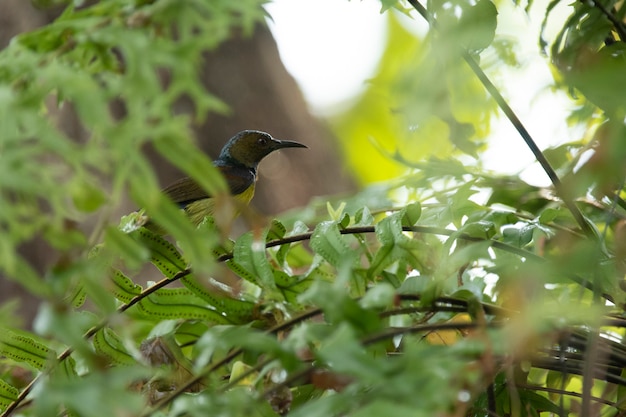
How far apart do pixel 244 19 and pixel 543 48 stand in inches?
33.8

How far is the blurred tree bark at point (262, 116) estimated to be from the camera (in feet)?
13.1

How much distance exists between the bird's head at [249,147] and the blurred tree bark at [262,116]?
9.4 inches

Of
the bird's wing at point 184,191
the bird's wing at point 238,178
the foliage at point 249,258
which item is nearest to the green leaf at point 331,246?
the foliage at point 249,258

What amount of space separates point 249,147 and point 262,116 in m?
0.48

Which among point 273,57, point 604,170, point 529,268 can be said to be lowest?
point 273,57

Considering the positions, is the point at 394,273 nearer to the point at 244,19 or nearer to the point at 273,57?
the point at 244,19

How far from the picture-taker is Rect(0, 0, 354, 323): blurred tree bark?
3.99 m

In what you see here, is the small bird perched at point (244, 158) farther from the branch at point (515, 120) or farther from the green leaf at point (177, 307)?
the branch at point (515, 120)

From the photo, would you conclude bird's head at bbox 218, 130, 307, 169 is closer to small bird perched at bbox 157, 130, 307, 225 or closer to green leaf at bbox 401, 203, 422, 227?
small bird perched at bbox 157, 130, 307, 225

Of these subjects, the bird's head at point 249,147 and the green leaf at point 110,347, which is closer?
the green leaf at point 110,347

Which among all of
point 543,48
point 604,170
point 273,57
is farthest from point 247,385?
point 273,57

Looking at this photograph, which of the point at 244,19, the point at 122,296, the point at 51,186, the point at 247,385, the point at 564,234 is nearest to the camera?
the point at 51,186

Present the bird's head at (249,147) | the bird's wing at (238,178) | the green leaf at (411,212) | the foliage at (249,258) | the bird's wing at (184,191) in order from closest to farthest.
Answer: the foliage at (249,258), the green leaf at (411,212), the bird's wing at (184,191), the bird's wing at (238,178), the bird's head at (249,147)

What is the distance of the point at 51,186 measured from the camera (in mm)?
788
